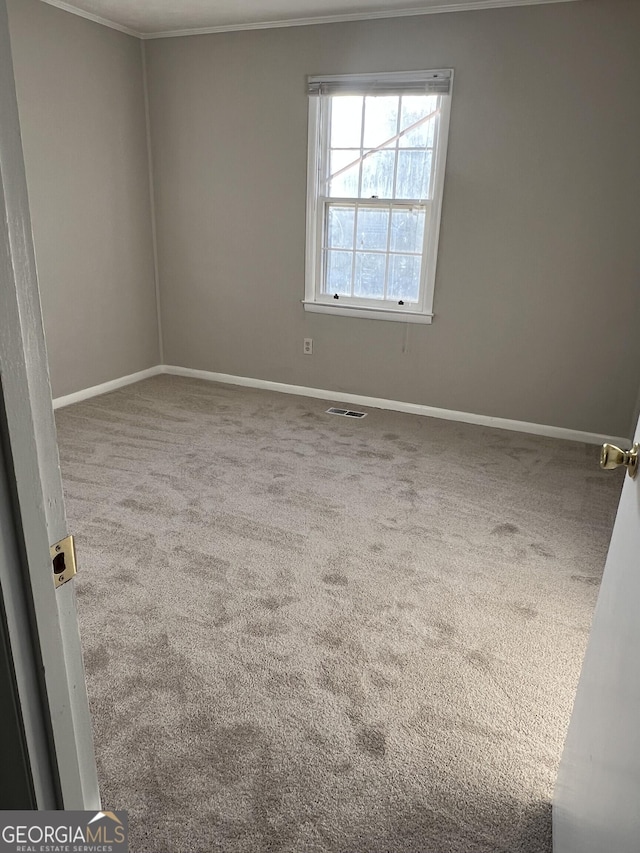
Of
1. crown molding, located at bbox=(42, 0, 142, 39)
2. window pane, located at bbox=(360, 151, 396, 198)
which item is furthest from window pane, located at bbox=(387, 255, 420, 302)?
crown molding, located at bbox=(42, 0, 142, 39)

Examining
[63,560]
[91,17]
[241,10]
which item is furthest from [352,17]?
[63,560]

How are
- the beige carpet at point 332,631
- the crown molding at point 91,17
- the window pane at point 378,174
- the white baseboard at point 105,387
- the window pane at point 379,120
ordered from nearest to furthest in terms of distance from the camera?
the beige carpet at point 332,631
the crown molding at point 91,17
the window pane at point 379,120
the window pane at point 378,174
the white baseboard at point 105,387

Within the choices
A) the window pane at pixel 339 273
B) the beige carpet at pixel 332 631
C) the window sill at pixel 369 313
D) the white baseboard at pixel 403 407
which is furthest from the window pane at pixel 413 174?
the beige carpet at pixel 332 631

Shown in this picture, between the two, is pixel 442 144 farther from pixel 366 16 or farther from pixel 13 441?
pixel 13 441

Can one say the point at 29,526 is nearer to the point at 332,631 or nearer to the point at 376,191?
the point at 332,631

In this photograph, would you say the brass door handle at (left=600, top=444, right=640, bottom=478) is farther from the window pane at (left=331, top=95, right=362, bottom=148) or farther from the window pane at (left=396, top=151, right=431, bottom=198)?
the window pane at (left=331, top=95, right=362, bottom=148)

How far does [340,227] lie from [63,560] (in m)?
3.91

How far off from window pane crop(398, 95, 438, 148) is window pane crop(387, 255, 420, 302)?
712 millimetres

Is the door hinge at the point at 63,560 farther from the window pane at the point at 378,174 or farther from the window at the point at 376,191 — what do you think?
the window pane at the point at 378,174

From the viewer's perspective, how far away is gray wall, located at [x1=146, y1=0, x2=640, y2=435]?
347cm

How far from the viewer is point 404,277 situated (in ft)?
13.8

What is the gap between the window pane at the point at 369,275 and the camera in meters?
4.25

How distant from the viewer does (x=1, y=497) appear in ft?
2.00

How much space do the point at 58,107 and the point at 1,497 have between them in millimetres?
4185
